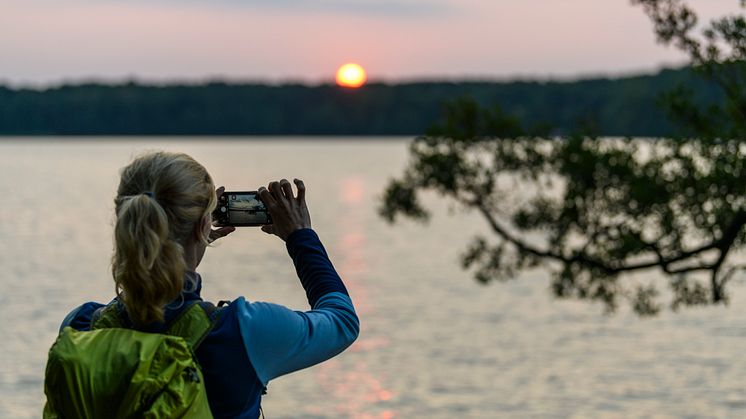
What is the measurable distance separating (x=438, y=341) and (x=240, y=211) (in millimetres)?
30181

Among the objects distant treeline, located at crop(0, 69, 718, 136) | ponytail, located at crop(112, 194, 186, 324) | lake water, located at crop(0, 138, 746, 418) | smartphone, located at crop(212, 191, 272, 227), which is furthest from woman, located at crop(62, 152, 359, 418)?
distant treeline, located at crop(0, 69, 718, 136)

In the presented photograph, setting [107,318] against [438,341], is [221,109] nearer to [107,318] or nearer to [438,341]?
[438,341]

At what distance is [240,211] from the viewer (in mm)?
2977

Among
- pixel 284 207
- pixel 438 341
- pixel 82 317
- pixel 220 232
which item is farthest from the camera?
pixel 438 341

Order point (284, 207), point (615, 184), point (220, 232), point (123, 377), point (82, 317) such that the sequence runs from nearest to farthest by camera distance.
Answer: point (123, 377) < point (82, 317) < point (284, 207) < point (220, 232) < point (615, 184)

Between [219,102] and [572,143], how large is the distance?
522 feet

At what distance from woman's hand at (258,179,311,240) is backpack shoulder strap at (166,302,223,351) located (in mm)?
313

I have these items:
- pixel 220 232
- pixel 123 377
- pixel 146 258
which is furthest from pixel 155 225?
pixel 220 232

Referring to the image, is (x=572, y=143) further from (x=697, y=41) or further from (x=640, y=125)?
(x=640, y=125)

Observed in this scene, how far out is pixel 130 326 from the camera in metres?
2.72

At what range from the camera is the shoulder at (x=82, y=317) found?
2.80 m

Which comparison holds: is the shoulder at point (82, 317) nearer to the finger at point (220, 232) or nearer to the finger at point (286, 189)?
the finger at point (220, 232)

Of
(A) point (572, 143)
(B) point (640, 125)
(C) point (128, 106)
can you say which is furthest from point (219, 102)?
(A) point (572, 143)

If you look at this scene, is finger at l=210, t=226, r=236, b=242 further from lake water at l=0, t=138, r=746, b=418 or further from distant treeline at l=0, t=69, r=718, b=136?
distant treeline at l=0, t=69, r=718, b=136
